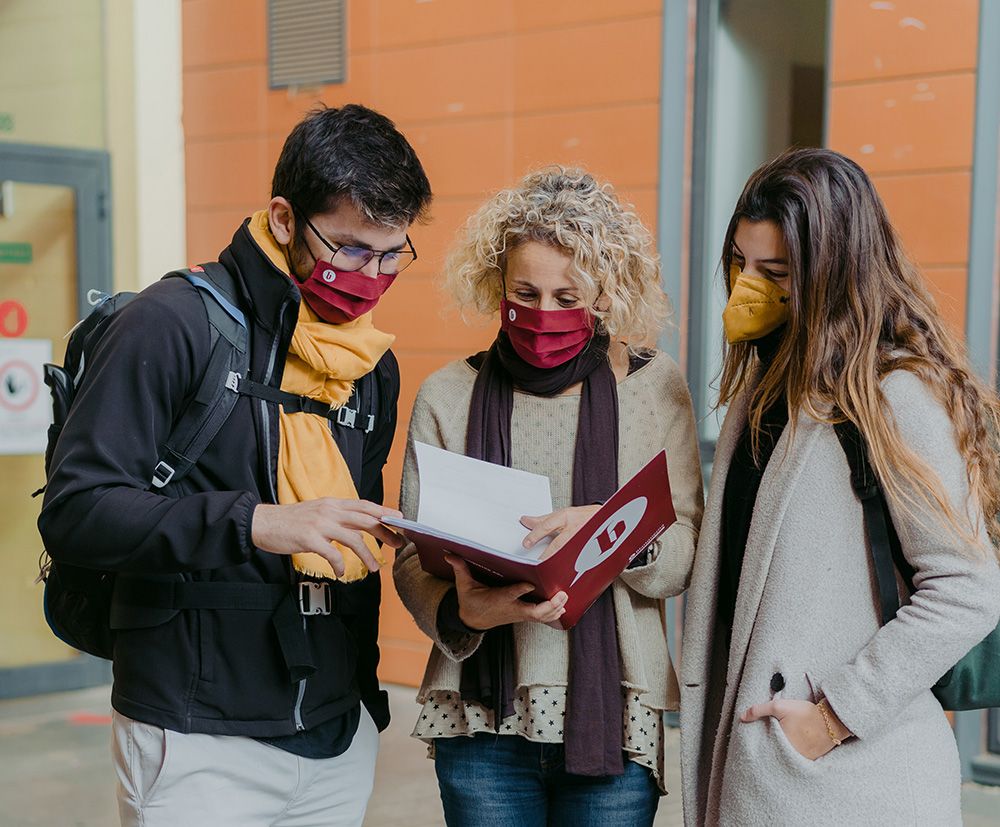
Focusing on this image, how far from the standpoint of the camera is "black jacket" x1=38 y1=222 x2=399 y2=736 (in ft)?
5.45

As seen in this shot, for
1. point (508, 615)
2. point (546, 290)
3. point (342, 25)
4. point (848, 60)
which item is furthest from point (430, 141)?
point (508, 615)

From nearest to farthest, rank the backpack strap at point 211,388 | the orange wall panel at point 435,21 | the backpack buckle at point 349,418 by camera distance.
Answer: the backpack strap at point 211,388 → the backpack buckle at point 349,418 → the orange wall panel at point 435,21

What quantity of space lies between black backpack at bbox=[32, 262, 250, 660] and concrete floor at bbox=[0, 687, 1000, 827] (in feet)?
7.94

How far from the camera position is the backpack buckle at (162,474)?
1741 mm

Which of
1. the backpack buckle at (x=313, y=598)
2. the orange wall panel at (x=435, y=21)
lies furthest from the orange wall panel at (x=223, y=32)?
the backpack buckle at (x=313, y=598)

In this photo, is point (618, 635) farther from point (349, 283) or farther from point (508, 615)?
point (349, 283)

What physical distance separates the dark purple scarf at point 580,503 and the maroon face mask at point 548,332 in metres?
0.03

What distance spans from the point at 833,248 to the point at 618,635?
742 mm

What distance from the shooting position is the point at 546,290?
2055mm

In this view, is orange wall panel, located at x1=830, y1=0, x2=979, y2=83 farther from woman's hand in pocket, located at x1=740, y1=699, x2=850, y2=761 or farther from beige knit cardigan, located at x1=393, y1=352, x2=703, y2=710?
woman's hand in pocket, located at x1=740, y1=699, x2=850, y2=761

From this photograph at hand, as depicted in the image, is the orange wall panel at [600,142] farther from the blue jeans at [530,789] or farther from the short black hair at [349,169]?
the blue jeans at [530,789]

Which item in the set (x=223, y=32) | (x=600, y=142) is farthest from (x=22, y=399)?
(x=600, y=142)

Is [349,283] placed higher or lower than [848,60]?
lower

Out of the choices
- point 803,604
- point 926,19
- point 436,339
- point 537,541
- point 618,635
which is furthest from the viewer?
point 436,339
